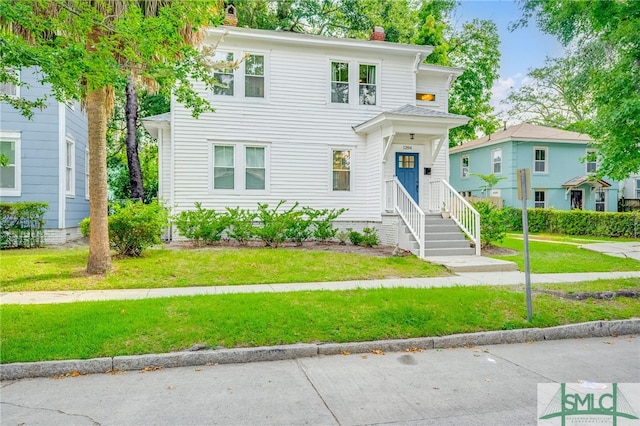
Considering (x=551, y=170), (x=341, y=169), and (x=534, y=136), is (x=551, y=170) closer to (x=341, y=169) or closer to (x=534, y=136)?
(x=534, y=136)

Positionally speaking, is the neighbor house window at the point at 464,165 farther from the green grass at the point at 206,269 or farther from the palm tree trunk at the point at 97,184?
the palm tree trunk at the point at 97,184

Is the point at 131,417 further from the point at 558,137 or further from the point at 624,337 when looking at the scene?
the point at 558,137

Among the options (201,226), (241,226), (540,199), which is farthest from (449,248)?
(540,199)

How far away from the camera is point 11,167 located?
13.3 metres

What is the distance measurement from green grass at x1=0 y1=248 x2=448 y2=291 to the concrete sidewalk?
0.36m


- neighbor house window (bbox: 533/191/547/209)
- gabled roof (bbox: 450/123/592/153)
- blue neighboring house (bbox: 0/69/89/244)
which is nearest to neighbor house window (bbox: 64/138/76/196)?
blue neighboring house (bbox: 0/69/89/244)

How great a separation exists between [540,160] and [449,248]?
17.2 m

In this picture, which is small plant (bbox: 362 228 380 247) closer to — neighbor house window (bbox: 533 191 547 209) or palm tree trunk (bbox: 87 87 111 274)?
palm tree trunk (bbox: 87 87 111 274)

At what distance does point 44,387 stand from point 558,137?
2748cm

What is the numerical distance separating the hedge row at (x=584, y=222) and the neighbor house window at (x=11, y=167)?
18.0 m

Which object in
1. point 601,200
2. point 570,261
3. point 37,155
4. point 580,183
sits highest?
point 37,155

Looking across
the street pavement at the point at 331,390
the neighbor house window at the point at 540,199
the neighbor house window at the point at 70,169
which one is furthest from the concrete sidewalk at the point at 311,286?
the neighbor house window at the point at 540,199

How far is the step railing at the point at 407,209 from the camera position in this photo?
435 inches

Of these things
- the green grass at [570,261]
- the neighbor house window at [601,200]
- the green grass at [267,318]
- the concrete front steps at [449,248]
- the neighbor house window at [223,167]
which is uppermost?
the neighbor house window at [223,167]
